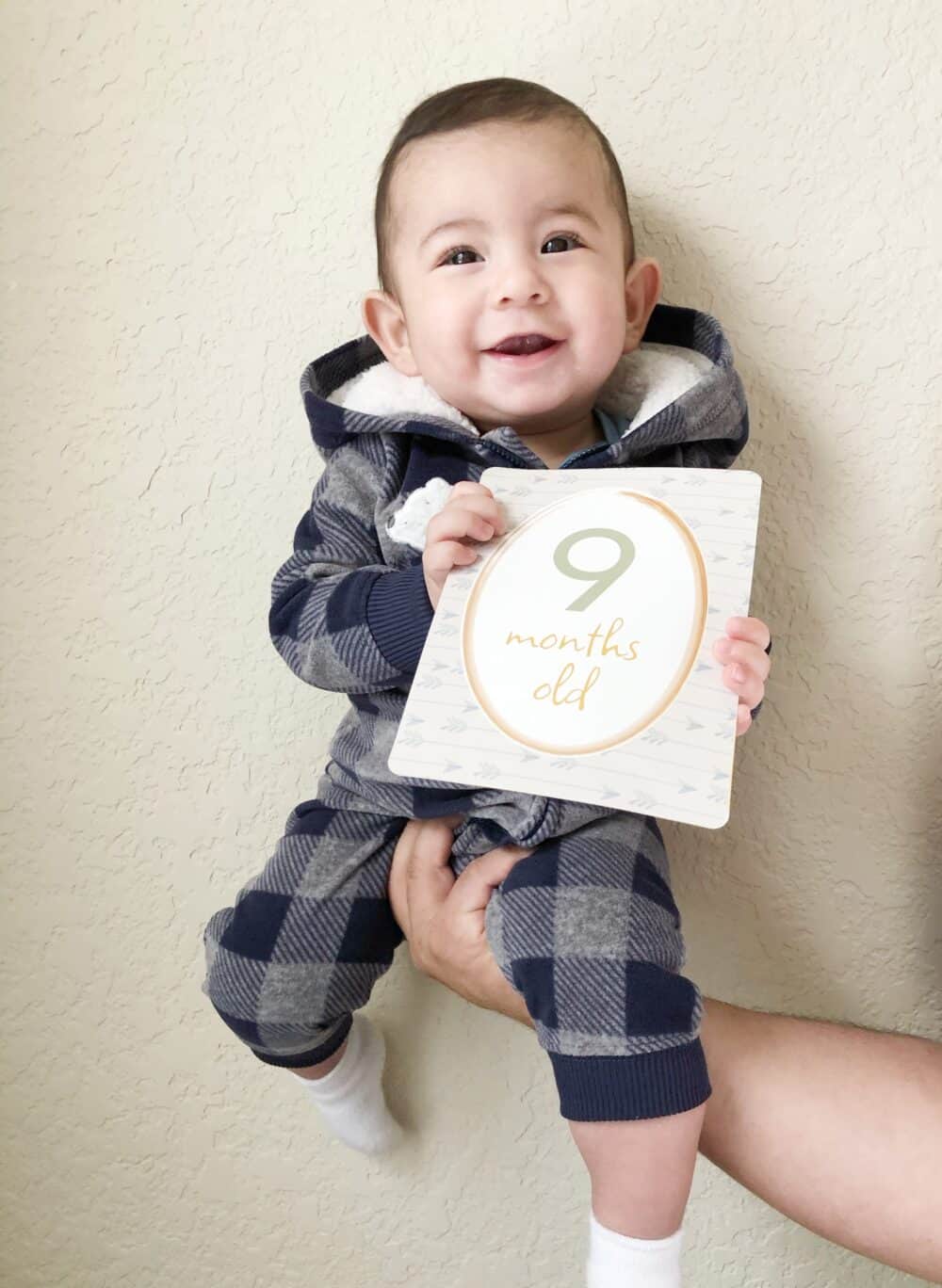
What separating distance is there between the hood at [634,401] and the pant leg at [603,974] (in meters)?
0.29

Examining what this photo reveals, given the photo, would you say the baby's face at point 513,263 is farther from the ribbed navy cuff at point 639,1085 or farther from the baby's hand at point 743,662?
the ribbed navy cuff at point 639,1085

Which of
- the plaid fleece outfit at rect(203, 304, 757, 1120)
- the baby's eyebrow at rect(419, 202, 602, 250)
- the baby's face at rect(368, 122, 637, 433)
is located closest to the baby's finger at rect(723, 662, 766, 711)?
the plaid fleece outfit at rect(203, 304, 757, 1120)

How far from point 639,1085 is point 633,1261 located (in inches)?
4.5

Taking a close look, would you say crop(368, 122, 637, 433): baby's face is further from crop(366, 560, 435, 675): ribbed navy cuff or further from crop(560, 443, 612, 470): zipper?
crop(366, 560, 435, 675): ribbed navy cuff

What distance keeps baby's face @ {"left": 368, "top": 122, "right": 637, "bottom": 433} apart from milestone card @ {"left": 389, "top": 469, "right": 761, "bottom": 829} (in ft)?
0.41

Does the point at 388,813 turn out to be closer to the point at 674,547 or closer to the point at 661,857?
the point at 661,857

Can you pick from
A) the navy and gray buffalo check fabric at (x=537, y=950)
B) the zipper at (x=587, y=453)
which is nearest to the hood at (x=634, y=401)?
the zipper at (x=587, y=453)

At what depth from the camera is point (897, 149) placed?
→ 851mm

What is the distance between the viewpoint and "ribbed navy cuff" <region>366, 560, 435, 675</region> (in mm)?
715

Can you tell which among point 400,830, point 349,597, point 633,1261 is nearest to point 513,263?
point 349,597

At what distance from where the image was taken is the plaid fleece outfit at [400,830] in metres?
0.65

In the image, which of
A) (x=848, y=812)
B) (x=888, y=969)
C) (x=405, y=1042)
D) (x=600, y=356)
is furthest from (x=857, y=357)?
(x=405, y=1042)

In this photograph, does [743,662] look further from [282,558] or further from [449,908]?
[282,558]

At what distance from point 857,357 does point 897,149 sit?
17 cm
